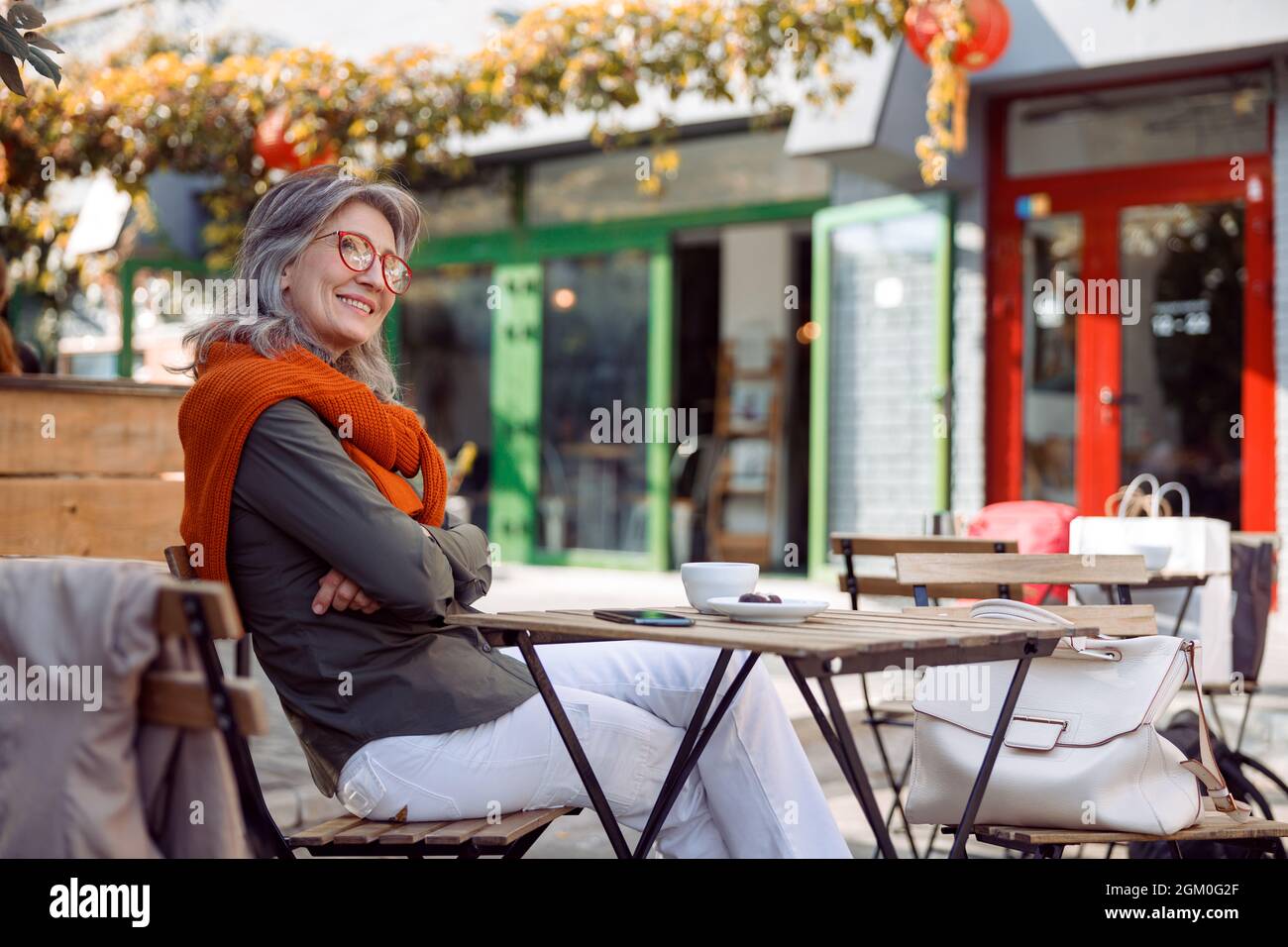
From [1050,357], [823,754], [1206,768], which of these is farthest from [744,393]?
[1206,768]

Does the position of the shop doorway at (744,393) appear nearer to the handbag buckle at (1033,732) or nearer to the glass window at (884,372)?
the glass window at (884,372)

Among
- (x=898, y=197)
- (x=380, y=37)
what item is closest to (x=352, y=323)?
(x=898, y=197)

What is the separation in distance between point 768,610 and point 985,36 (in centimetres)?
534

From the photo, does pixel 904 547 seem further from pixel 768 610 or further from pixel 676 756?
pixel 768 610

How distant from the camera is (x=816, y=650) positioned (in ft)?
5.75

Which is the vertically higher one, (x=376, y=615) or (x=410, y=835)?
(x=376, y=615)

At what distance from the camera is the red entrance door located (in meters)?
7.04

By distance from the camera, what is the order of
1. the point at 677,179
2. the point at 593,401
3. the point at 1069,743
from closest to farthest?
the point at 1069,743, the point at 677,179, the point at 593,401

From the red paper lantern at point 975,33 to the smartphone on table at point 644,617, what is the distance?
466 centimetres

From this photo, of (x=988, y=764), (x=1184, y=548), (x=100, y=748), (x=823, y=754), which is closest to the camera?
(x=100, y=748)

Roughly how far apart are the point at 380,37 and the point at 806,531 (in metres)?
4.62

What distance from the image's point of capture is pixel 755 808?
→ 2.24m

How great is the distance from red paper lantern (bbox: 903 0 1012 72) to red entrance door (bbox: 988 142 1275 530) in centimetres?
97

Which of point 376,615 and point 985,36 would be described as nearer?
point 376,615
